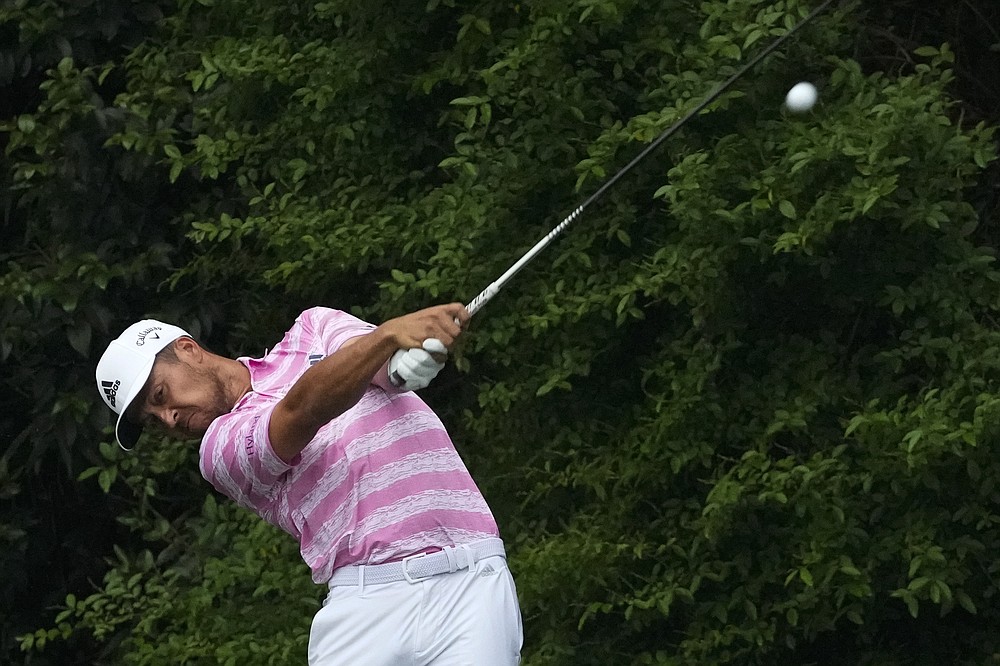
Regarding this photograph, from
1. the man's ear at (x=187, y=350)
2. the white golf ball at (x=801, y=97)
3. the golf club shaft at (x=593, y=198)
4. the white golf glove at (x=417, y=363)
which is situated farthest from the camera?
the white golf ball at (x=801, y=97)

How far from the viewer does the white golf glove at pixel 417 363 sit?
2.86m

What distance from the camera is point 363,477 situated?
10.3 ft

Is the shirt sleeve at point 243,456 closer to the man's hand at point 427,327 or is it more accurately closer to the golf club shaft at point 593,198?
the man's hand at point 427,327

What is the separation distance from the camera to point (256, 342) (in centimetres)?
577

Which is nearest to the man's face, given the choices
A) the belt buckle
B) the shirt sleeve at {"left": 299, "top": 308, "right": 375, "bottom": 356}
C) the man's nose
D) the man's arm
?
the man's nose

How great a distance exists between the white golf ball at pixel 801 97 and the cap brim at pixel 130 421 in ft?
6.43

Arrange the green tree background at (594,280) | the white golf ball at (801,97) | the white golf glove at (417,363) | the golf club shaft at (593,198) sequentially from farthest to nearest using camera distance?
the green tree background at (594,280)
the white golf ball at (801,97)
the golf club shaft at (593,198)
the white golf glove at (417,363)

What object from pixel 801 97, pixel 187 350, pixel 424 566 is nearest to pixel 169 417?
pixel 187 350

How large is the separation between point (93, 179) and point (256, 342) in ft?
2.68

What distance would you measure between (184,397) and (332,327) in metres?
0.32

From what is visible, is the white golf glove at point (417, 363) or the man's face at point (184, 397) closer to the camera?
the white golf glove at point (417, 363)

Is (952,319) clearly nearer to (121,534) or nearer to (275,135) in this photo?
(275,135)

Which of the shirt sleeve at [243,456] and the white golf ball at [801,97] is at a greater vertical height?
the shirt sleeve at [243,456]

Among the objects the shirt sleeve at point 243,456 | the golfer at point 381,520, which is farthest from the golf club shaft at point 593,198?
Result: the shirt sleeve at point 243,456
